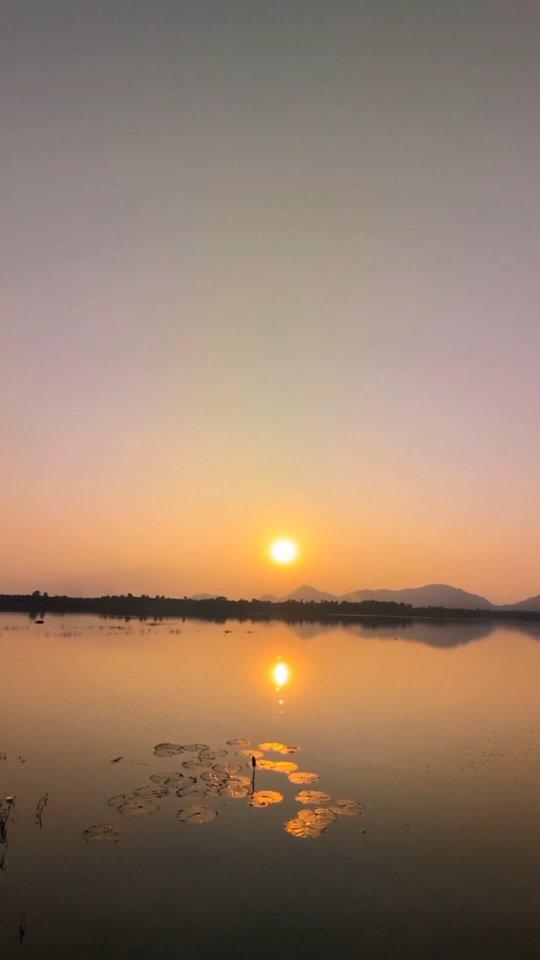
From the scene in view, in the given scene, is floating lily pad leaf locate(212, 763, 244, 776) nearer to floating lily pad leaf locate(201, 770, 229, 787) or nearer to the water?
floating lily pad leaf locate(201, 770, 229, 787)

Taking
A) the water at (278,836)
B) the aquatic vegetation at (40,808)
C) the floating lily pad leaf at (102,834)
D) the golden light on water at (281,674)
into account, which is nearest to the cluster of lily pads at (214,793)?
the floating lily pad leaf at (102,834)

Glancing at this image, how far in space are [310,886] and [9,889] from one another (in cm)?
791

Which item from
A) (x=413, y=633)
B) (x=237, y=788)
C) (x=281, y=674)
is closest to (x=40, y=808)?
(x=237, y=788)

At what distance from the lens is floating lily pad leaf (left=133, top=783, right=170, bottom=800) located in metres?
22.1

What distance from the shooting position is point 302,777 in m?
25.1

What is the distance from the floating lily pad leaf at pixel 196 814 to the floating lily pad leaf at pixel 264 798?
1.68 m

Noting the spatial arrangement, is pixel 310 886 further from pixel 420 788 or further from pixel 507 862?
pixel 420 788

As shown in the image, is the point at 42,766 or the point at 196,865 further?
the point at 42,766

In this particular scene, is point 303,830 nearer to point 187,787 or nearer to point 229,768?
point 187,787

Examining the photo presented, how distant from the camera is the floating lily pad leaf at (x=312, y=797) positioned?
73.0ft

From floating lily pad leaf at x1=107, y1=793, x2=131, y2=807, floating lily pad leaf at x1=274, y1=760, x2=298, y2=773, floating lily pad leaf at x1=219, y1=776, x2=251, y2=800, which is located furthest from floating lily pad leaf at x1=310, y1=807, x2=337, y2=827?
floating lily pad leaf at x1=107, y1=793, x2=131, y2=807

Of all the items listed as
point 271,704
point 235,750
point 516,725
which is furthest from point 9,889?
point 516,725

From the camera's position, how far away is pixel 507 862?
706 inches

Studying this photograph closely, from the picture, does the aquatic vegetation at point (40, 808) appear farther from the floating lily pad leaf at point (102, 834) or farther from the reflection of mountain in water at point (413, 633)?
the reflection of mountain in water at point (413, 633)
